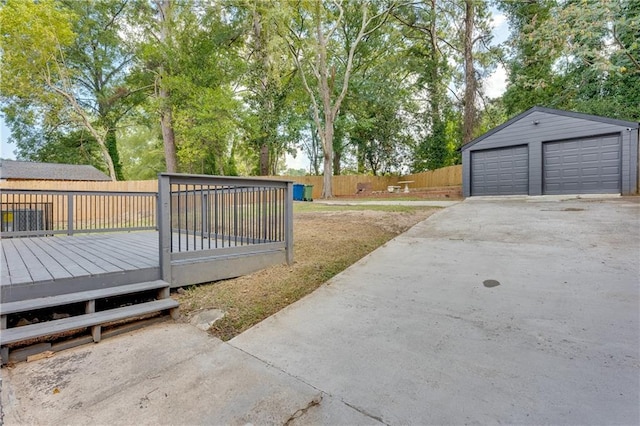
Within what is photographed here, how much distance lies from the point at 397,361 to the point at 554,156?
40.4ft

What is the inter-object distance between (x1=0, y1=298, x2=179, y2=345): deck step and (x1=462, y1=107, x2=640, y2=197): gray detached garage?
12818mm

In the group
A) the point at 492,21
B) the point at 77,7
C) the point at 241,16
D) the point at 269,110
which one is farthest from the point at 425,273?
the point at 77,7

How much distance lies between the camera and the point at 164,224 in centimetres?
296

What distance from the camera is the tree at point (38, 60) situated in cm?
1499

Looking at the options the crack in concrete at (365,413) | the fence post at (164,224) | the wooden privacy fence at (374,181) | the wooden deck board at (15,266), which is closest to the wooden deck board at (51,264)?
the wooden deck board at (15,266)

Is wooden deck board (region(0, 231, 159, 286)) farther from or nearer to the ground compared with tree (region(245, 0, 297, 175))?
nearer to the ground

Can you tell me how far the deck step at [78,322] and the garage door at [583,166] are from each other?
42.4 feet

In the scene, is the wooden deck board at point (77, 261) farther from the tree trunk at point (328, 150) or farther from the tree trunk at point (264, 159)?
the tree trunk at point (264, 159)

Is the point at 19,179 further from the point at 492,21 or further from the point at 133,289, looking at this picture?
the point at 492,21

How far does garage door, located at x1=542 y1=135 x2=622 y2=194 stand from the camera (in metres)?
9.95

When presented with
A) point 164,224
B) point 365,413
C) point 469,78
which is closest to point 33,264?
point 164,224

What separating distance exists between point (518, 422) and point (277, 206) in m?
3.20

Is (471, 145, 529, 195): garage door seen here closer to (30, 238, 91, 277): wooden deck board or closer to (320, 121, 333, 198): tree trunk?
(320, 121, 333, 198): tree trunk

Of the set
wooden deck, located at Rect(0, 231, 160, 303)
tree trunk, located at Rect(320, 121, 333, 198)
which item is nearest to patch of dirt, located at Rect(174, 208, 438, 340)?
wooden deck, located at Rect(0, 231, 160, 303)
